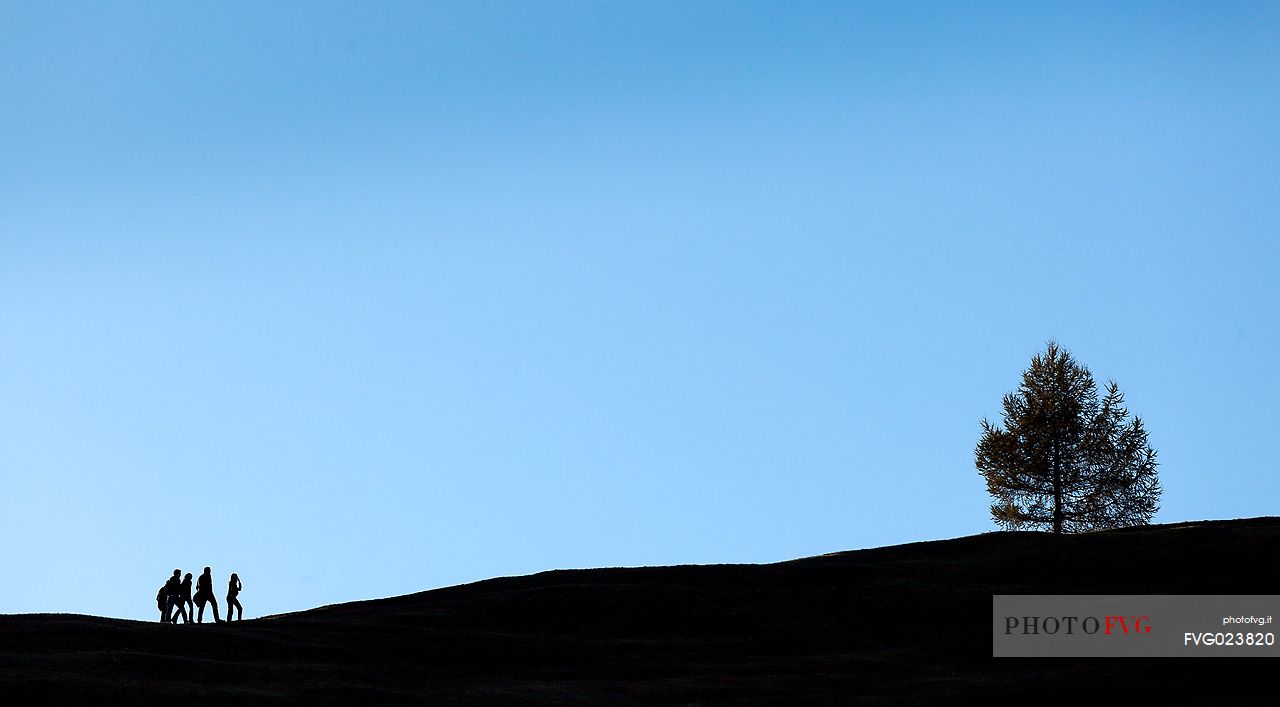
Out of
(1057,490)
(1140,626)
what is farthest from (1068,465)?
(1140,626)

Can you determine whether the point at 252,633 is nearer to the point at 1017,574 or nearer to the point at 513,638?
the point at 513,638

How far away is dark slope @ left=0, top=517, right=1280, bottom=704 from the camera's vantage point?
25438 millimetres

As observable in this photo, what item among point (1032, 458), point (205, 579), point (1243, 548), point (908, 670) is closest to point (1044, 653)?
point (908, 670)

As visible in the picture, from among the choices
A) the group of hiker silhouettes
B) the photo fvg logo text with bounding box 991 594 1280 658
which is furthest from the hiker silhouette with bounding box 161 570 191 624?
the photo fvg logo text with bounding box 991 594 1280 658

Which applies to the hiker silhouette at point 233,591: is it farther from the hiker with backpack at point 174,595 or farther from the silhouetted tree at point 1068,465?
the silhouetted tree at point 1068,465

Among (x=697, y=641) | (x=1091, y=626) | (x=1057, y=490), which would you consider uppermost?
(x=1057, y=490)

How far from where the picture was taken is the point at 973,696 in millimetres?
24922

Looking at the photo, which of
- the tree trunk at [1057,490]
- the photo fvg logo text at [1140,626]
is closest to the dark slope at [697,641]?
the photo fvg logo text at [1140,626]

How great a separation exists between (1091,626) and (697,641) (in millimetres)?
10199

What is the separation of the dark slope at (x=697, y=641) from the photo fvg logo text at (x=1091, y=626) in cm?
167

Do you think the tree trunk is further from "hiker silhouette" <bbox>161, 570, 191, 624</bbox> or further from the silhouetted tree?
"hiker silhouette" <bbox>161, 570, 191, 624</bbox>

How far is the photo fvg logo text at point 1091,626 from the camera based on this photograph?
99.0 ft

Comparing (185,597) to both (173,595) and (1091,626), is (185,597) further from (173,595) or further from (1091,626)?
(1091,626)

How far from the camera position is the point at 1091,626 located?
1202 inches
